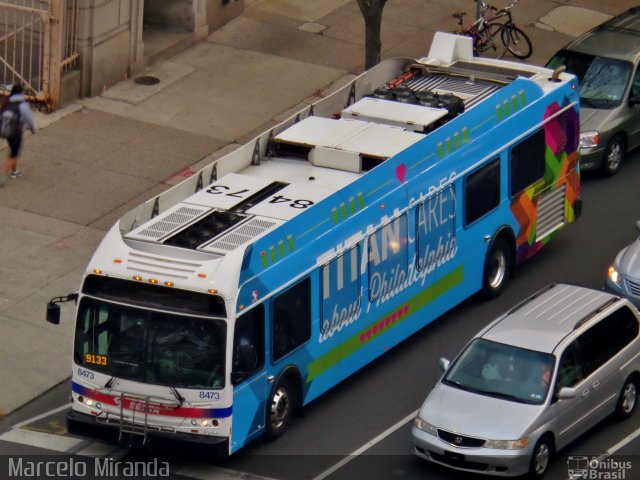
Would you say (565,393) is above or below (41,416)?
above

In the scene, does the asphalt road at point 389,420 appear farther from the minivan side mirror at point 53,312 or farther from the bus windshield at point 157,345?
the minivan side mirror at point 53,312

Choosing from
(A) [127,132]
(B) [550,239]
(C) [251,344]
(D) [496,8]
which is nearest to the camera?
(C) [251,344]

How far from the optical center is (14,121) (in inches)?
944

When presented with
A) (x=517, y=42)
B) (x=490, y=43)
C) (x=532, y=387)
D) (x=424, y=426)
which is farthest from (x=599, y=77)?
(x=424, y=426)

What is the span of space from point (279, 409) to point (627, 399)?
3997mm

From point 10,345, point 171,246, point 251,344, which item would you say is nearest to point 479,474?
point 251,344

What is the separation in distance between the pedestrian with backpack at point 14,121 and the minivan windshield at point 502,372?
9.26 m

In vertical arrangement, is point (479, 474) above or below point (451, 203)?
below

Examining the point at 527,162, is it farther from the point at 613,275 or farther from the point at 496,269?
the point at 613,275

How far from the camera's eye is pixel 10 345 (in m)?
19.9

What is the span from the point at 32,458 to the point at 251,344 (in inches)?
111

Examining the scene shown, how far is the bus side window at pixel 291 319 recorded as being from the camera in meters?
17.3

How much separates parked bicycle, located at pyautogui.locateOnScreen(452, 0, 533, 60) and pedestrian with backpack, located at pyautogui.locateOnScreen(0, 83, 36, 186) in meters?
9.03

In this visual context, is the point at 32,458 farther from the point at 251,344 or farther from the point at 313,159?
the point at 313,159
